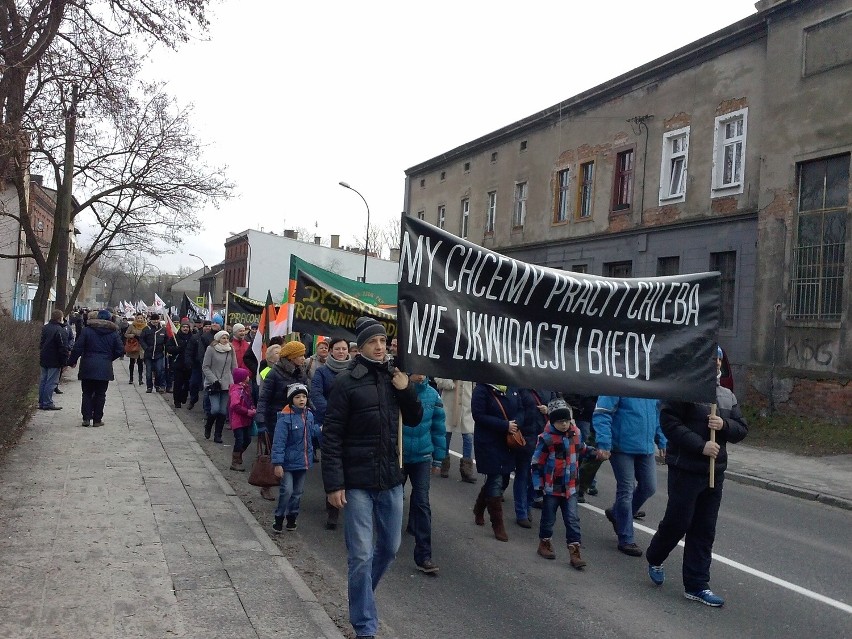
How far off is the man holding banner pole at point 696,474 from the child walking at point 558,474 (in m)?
0.95

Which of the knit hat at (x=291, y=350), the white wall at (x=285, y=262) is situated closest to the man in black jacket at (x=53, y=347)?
the knit hat at (x=291, y=350)

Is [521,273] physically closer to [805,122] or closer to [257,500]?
[257,500]

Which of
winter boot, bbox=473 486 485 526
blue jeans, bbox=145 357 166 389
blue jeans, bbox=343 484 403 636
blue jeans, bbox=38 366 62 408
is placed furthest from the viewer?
blue jeans, bbox=145 357 166 389

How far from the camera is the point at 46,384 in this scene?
13867 mm

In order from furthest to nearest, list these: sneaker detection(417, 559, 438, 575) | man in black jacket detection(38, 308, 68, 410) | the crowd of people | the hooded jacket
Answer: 1. man in black jacket detection(38, 308, 68, 410)
2. the hooded jacket
3. sneaker detection(417, 559, 438, 575)
4. the crowd of people

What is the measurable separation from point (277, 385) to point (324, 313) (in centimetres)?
145

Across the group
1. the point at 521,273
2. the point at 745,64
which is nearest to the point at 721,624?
the point at 521,273

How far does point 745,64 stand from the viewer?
20.1m

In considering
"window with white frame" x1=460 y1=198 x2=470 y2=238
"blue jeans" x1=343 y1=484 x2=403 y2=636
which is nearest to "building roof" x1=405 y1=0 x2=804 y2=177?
"window with white frame" x1=460 y1=198 x2=470 y2=238

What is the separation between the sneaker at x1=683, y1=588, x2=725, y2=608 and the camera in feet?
18.7

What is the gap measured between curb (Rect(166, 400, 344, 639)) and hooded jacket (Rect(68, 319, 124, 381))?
146 inches

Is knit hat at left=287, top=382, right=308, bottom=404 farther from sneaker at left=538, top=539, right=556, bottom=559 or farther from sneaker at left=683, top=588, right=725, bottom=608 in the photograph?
sneaker at left=683, top=588, right=725, bottom=608

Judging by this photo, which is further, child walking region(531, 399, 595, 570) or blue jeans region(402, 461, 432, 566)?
child walking region(531, 399, 595, 570)

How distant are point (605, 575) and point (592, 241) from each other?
2043cm
